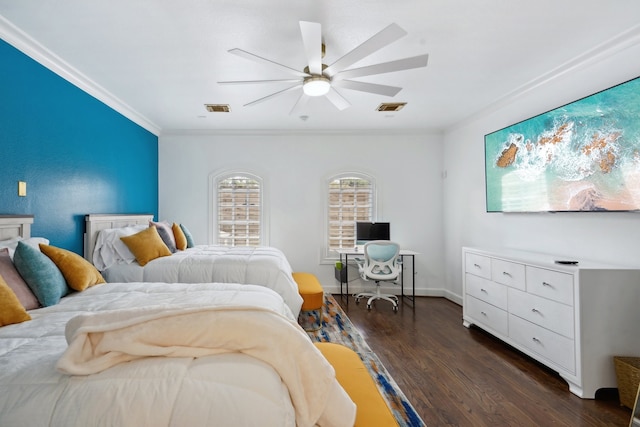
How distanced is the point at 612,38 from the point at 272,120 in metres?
3.73

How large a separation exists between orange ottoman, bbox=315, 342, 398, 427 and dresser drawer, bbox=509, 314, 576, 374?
1.78 meters

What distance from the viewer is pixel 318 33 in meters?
1.94

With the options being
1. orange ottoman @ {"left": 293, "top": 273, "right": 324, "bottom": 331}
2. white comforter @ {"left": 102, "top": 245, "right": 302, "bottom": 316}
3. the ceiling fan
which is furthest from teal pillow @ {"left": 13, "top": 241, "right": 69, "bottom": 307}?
orange ottoman @ {"left": 293, "top": 273, "right": 324, "bottom": 331}

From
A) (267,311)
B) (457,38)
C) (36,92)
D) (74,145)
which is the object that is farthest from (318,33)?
(74,145)

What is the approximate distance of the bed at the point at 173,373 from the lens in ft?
3.30

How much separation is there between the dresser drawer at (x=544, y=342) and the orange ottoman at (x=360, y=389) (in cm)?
178

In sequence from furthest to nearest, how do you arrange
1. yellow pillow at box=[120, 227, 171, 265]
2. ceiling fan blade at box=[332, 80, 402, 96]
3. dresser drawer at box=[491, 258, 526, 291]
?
yellow pillow at box=[120, 227, 171, 265] < dresser drawer at box=[491, 258, 526, 291] < ceiling fan blade at box=[332, 80, 402, 96]

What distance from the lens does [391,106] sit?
4.02 m

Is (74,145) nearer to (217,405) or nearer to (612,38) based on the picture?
(217,405)

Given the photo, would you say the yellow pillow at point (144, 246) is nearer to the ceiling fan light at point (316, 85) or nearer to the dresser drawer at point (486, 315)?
the ceiling fan light at point (316, 85)

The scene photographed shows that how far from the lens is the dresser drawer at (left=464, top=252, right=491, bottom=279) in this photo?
331 cm

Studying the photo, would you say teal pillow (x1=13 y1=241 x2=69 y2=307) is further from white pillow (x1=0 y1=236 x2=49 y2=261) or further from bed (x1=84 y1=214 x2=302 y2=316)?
bed (x1=84 y1=214 x2=302 y2=316)

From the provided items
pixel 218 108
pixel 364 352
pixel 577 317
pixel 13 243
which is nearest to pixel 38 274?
pixel 13 243

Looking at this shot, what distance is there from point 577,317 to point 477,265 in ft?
4.05
